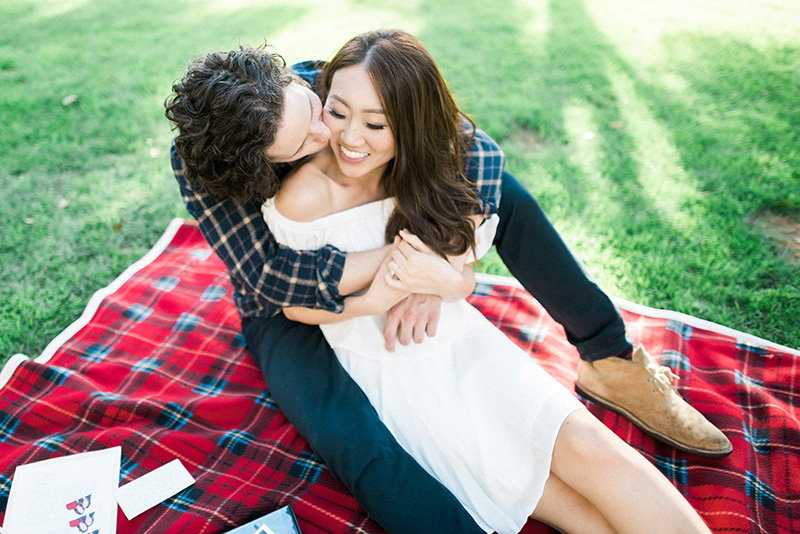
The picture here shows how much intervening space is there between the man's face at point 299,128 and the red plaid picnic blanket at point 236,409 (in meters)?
1.23

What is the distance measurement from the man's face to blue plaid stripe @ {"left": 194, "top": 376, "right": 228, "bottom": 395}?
124 cm

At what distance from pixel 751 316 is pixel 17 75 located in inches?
285

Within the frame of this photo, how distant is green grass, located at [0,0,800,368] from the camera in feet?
10.9

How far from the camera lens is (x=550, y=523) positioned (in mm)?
1987

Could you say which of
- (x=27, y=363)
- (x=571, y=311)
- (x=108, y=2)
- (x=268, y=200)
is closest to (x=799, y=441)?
(x=571, y=311)

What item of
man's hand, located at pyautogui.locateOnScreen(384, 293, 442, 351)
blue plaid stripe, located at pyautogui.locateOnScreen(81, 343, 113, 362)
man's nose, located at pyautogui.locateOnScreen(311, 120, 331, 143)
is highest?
man's nose, located at pyautogui.locateOnScreen(311, 120, 331, 143)

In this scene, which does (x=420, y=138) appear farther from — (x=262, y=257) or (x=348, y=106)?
(x=262, y=257)

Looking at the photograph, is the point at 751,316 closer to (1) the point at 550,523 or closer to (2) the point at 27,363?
(1) the point at 550,523

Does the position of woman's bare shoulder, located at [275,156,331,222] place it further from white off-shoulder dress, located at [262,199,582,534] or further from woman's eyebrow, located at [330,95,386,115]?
woman's eyebrow, located at [330,95,386,115]

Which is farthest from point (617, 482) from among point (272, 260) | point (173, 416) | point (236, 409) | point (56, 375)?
point (56, 375)

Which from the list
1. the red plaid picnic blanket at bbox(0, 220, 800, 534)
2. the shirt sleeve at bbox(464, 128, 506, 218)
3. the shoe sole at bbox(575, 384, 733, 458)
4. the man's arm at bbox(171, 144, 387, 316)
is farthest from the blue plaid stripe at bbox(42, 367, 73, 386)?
the shoe sole at bbox(575, 384, 733, 458)

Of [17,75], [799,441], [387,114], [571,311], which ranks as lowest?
[799,441]

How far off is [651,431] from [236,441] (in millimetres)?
1817

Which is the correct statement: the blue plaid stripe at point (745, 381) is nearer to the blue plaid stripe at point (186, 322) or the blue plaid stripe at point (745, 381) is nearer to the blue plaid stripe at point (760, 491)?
the blue plaid stripe at point (760, 491)
